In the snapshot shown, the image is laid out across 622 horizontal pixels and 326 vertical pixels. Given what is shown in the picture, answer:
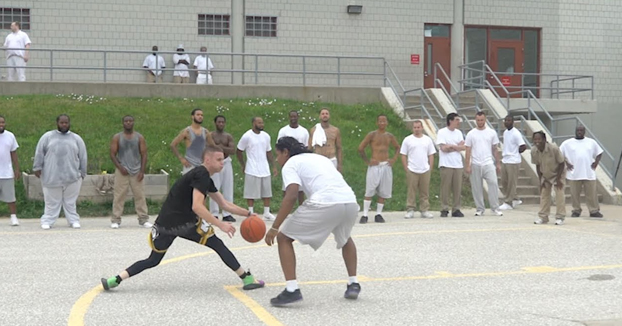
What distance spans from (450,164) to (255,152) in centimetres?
367

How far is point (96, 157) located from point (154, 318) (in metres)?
11.5

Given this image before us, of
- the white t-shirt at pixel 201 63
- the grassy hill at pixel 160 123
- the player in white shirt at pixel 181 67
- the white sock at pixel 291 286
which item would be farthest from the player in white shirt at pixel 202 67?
the white sock at pixel 291 286

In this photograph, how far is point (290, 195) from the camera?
8500 millimetres

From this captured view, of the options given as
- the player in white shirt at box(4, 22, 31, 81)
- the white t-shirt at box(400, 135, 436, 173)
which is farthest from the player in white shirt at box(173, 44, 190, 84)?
the white t-shirt at box(400, 135, 436, 173)

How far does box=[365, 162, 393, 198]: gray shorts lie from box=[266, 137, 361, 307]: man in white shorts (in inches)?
308

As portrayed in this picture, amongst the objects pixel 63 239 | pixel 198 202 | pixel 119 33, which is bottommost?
pixel 63 239

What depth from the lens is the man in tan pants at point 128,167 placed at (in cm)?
1523

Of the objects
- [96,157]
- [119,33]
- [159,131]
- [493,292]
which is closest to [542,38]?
[119,33]

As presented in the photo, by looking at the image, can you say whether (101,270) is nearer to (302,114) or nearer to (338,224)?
(338,224)

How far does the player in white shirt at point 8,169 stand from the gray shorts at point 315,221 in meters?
8.12

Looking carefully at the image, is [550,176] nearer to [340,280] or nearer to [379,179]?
[379,179]

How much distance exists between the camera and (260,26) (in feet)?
98.8

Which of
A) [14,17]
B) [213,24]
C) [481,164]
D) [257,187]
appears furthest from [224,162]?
[14,17]

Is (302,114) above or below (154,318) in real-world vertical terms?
above
